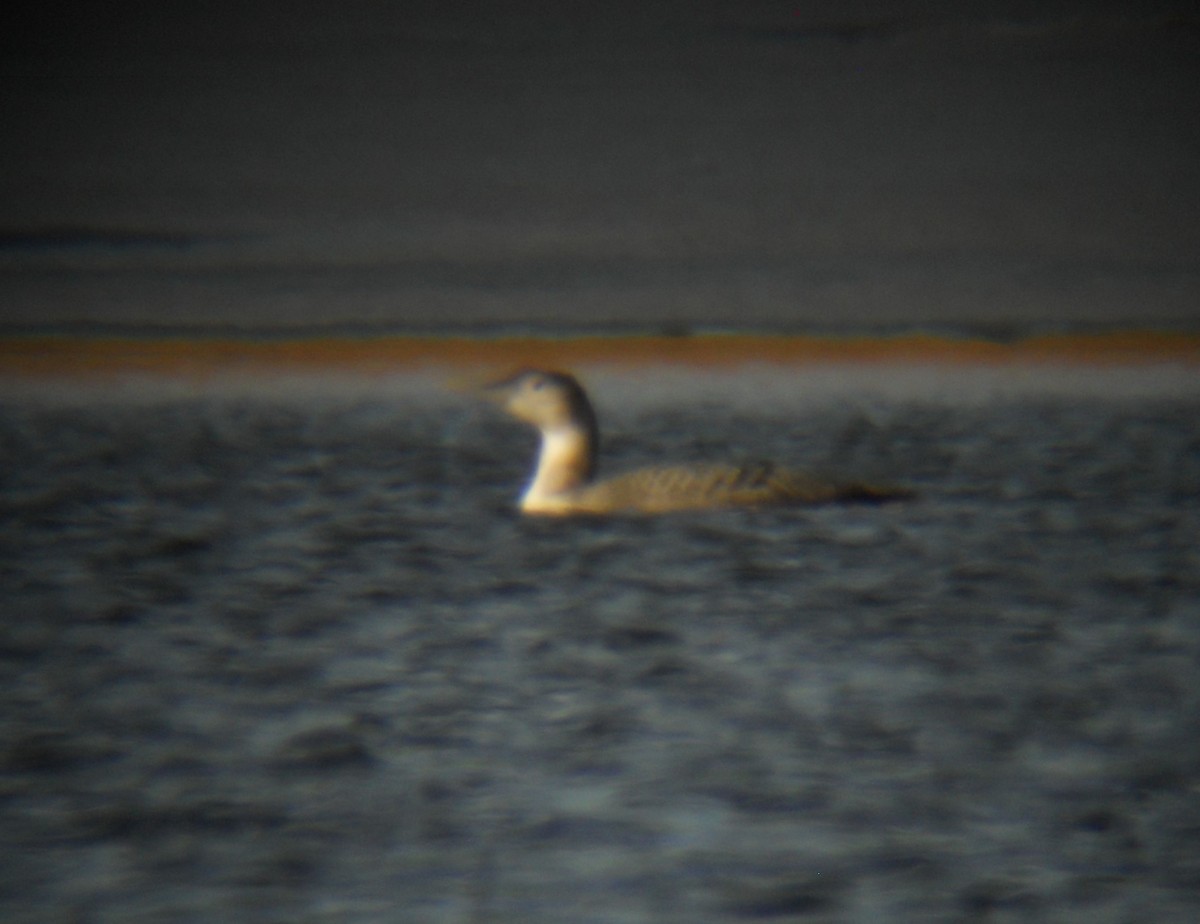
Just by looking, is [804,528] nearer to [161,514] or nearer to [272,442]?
[161,514]

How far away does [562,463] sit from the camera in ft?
27.6

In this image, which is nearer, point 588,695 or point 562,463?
point 588,695

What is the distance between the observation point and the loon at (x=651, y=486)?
8.01 metres

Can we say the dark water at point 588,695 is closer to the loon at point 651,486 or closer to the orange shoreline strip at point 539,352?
the loon at point 651,486

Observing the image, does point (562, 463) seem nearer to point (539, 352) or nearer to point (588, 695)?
point (588, 695)

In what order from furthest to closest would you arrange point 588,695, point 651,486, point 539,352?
1. point 539,352
2. point 651,486
3. point 588,695

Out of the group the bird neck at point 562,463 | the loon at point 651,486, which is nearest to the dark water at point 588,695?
the loon at point 651,486

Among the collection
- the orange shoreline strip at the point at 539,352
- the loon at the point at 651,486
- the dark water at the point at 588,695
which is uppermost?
the orange shoreline strip at the point at 539,352

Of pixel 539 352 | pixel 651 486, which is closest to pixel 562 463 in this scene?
pixel 651 486

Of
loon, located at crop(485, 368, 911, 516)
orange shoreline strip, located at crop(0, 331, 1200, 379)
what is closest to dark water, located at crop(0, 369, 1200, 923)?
loon, located at crop(485, 368, 911, 516)

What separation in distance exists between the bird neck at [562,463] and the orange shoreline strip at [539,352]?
13.7 feet

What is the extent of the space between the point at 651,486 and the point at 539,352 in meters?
5.31

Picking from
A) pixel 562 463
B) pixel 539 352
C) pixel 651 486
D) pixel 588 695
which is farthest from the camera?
pixel 539 352

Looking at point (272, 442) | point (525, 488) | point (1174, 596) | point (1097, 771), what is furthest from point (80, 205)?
point (1097, 771)
